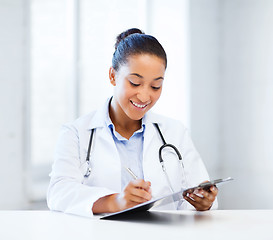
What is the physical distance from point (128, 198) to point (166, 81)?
2.20 metres

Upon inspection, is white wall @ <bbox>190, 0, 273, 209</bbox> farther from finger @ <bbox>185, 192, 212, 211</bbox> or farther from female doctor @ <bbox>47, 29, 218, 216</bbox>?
finger @ <bbox>185, 192, 212, 211</bbox>

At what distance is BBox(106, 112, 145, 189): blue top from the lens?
1.50 meters

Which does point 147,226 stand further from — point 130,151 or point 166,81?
point 166,81

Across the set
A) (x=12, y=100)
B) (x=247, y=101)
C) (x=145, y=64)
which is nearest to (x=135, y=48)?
(x=145, y=64)

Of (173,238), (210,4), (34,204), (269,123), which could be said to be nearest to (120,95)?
(173,238)

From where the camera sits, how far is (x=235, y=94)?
3.07m

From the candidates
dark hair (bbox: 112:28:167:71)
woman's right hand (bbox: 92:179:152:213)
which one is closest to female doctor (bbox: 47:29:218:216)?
dark hair (bbox: 112:28:167:71)

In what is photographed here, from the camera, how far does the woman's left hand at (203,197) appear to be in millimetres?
1204

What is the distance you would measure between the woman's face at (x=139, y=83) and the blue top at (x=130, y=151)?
0.37 feet

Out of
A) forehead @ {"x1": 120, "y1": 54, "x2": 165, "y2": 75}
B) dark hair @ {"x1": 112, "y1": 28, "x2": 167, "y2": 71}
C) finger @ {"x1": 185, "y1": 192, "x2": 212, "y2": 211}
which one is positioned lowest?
finger @ {"x1": 185, "y1": 192, "x2": 212, "y2": 211}

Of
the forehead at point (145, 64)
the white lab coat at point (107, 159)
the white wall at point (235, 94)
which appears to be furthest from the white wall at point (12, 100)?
the white wall at point (235, 94)

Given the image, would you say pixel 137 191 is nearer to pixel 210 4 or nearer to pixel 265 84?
pixel 265 84

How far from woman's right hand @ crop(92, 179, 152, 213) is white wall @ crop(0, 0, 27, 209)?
117cm

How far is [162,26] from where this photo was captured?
3170mm
